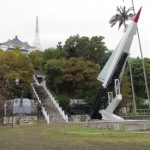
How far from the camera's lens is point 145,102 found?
70.6 metres

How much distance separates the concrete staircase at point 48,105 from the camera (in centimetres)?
5079

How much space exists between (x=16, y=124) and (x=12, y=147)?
23.1 metres

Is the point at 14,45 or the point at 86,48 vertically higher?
the point at 14,45

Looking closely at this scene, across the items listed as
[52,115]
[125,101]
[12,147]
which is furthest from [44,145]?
[125,101]

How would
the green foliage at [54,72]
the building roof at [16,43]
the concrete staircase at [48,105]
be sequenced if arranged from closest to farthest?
the concrete staircase at [48,105] < the green foliage at [54,72] < the building roof at [16,43]

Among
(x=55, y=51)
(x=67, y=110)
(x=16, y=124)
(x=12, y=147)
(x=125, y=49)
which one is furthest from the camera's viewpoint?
(x=55, y=51)

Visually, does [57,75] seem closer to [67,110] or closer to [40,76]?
[67,110]

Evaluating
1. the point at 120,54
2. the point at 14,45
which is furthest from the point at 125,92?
the point at 14,45

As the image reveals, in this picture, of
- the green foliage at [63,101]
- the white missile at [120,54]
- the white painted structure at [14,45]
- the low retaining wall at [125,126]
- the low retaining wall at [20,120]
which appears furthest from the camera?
the white painted structure at [14,45]

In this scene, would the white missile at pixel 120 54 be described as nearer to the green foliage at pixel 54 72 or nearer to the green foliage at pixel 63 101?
the green foliage at pixel 63 101

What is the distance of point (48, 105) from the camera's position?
56344mm

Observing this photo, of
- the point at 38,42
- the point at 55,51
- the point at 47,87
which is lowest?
the point at 47,87

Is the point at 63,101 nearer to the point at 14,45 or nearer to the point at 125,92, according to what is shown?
the point at 125,92

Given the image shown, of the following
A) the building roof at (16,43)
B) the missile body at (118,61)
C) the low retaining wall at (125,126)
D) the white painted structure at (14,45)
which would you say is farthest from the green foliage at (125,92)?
the building roof at (16,43)
